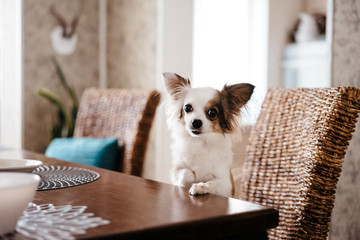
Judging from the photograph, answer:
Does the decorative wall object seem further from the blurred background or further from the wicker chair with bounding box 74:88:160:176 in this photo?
the wicker chair with bounding box 74:88:160:176

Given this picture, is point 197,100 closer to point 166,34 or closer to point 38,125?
point 166,34

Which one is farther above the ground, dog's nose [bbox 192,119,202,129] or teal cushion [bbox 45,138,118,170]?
dog's nose [bbox 192,119,202,129]

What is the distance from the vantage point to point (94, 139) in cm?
219

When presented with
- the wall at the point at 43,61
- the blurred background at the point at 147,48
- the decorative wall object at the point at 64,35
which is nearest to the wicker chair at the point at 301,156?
the blurred background at the point at 147,48

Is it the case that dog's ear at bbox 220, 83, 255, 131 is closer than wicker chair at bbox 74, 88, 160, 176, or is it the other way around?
dog's ear at bbox 220, 83, 255, 131

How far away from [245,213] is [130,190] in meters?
0.34

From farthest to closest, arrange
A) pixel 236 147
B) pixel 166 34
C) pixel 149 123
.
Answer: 1. pixel 166 34
2. pixel 149 123
3. pixel 236 147

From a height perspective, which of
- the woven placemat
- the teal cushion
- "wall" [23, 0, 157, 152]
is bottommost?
the teal cushion

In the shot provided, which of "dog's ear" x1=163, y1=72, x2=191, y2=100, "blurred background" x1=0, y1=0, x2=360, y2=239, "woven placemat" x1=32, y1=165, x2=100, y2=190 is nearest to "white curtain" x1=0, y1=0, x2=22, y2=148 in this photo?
"blurred background" x1=0, y1=0, x2=360, y2=239

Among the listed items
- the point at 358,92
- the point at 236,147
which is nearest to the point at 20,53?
the point at 236,147

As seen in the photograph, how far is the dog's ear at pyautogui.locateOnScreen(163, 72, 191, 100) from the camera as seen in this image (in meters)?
1.37

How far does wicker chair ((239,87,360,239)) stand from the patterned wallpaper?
1.61ft

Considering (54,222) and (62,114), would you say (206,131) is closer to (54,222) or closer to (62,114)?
(54,222)

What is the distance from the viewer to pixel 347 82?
1.85 meters
